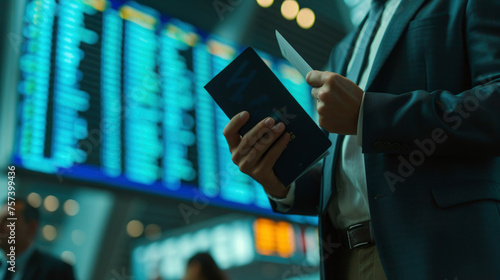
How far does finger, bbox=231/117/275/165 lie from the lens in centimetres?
87

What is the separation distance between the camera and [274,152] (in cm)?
90

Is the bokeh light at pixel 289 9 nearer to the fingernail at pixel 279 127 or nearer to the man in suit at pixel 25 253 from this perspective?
the man in suit at pixel 25 253

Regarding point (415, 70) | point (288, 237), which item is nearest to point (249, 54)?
point (415, 70)

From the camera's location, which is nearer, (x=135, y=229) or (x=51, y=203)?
(x=51, y=203)

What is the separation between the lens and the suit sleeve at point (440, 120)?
2.62ft

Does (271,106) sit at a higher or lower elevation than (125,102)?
higher

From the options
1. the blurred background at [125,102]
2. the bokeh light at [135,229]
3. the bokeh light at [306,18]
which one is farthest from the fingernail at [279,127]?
Result: the bokeh light at [135,229]

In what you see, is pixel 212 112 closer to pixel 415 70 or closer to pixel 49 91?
pixel 49 91

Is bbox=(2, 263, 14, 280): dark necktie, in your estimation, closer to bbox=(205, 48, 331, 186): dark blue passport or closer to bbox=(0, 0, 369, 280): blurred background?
bbox=(0, 0, 369, 280): blurred background

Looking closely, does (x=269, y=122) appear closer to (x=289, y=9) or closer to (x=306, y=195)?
(x=306, y=195)

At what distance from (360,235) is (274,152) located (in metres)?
0.23

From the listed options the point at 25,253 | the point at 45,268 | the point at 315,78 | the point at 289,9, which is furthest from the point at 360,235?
the point at 289,9

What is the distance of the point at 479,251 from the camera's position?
760 mm

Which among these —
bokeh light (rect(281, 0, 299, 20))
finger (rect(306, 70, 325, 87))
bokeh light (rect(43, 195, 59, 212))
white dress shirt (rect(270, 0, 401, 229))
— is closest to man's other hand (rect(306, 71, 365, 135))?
finger (rect(306, 70, 325, 87))
